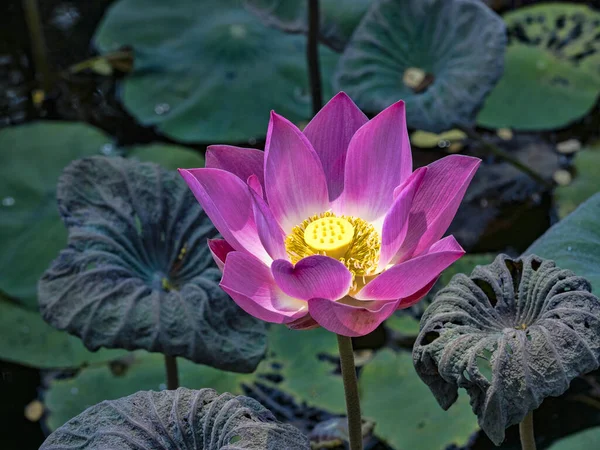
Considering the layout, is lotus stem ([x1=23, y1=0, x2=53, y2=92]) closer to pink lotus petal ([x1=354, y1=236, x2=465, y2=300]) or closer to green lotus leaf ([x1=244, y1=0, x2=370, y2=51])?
green lotus leaf ([x1=244, y1=0, x2=370, y2=51])

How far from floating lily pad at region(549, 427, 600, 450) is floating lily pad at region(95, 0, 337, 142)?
Result: 1474 mm

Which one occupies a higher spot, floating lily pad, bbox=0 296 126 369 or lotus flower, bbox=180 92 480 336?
lotus flower, bbox=180 92 480 336

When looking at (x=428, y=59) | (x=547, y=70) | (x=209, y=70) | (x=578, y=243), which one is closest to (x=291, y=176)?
(x=578, y=243)

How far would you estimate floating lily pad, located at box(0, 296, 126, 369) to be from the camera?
2.12 m

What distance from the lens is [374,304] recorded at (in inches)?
44.3

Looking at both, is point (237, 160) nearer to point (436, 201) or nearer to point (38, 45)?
point (436, 201)

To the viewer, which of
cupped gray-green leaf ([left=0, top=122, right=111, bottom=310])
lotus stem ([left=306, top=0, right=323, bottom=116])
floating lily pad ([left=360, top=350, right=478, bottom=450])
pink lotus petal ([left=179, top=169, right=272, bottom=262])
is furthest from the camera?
lotus stem ([left=306, top=0, right=323, bottom=116])

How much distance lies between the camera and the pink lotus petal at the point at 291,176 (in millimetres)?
1192

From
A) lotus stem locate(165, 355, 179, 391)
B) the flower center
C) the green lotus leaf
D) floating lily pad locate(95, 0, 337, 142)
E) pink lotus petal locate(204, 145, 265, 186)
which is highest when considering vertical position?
pink lotus petal locate(204, 145, 265, 186)

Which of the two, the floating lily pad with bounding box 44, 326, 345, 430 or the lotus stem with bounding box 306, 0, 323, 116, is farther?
the lotus stem with bounding box 306, 0, 323, 116

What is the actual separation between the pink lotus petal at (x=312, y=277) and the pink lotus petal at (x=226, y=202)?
0.13 metres

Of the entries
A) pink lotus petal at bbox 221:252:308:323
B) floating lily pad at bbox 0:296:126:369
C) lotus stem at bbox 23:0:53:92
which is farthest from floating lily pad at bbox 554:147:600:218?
lotus stem at bbox 23:0:53:92

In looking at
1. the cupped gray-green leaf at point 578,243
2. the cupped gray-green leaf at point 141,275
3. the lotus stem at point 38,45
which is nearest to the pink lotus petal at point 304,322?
the cupped gray-green leaf at point 141,275

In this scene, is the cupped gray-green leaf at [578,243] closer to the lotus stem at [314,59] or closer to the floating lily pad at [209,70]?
the lotus stem at [314,59]
